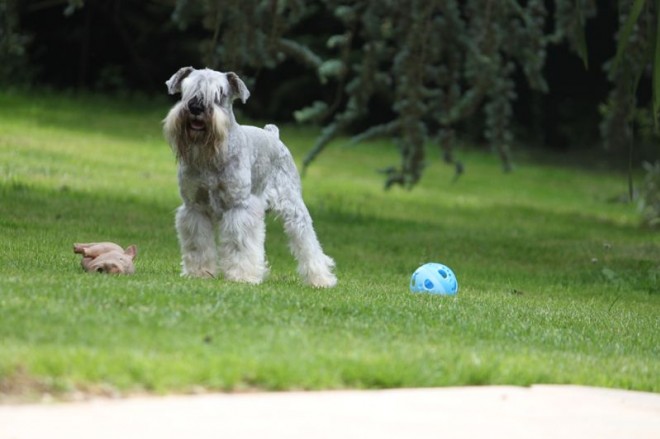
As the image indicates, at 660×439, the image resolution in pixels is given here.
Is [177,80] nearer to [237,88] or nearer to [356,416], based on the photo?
[237,88]

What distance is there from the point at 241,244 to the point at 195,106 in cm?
111

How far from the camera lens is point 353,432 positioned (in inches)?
252

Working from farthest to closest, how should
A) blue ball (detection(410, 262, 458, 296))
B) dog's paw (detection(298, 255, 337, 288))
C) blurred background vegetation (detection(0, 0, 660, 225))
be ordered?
blurred background vegetation (detection(0, 0, 660, 225)), blue ball (detection(410, 262, 458, 296)), dog's paw (detection(298, 255, 337, 288))

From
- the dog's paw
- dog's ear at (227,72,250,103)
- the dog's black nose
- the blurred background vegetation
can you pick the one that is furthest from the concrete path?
the blurred background vegetation

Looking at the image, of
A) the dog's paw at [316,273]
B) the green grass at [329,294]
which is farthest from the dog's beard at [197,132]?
the dog's paw at [316,273]

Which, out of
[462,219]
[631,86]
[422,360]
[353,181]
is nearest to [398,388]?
[422,360]

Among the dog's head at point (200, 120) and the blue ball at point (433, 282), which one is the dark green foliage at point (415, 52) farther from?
the dog's head at point (200, 120)

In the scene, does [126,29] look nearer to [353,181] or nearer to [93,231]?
[353,181]

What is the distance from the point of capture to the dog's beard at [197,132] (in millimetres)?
10695

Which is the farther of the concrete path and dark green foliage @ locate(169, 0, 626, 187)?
dark green foliage @ locate(169, 0, 626, 187)

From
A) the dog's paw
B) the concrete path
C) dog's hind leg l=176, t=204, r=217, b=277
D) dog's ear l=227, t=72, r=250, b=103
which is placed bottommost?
the dog's paw

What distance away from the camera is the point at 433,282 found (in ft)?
40.0

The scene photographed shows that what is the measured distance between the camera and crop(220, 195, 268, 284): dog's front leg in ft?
35.9

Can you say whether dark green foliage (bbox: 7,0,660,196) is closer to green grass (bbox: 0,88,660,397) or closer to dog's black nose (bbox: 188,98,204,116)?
green grass (bbox: 0,88,660,397)
